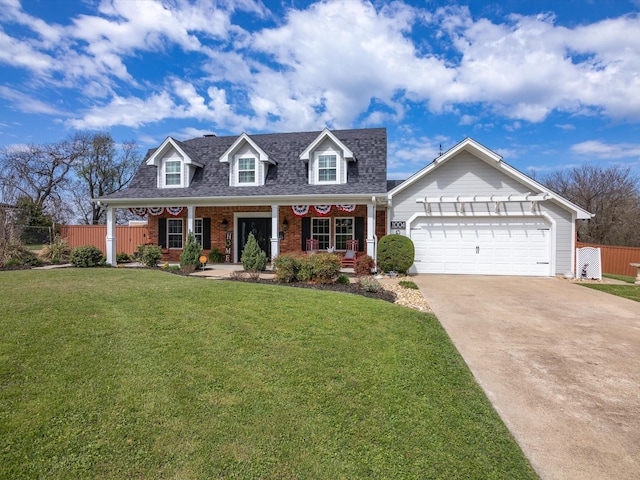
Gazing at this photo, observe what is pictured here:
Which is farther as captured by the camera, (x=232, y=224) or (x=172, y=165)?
(x=232, y=224)

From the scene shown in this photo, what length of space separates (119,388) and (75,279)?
21.9 ft

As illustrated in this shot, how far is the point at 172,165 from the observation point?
16422 mm

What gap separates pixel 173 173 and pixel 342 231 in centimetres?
861

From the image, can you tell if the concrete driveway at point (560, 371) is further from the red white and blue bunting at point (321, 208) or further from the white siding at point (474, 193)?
the red white and blue bunting at point (321, 208)

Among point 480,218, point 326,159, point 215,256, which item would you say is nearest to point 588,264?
point 480,218

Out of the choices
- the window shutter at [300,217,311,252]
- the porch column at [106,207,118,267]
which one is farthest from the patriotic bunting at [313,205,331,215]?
the porch column at [106,207,118,267]

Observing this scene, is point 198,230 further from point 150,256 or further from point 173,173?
point 150,256

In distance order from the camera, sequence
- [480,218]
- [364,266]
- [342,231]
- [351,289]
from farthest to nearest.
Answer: [342,231] → [480,218] → [364,266] → [351,289]

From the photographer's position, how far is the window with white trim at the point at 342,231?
1540 cm

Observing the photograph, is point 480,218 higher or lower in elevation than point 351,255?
higher

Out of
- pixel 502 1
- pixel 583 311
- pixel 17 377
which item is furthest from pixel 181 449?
pixel 502 1

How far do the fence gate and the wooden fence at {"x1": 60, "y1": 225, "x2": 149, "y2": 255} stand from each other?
20.3 m

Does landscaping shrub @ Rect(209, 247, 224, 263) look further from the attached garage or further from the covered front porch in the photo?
the attached garage

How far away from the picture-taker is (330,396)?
352 centimetres
